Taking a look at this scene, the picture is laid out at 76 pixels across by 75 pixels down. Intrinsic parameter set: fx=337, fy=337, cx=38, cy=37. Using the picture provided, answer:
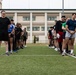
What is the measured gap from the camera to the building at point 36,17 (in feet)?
250

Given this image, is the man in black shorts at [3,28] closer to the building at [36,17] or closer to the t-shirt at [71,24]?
the t-shirt at [71,24]

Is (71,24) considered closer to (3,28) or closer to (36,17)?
(3,28)

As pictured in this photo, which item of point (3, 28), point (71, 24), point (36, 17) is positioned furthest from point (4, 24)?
point (36, 17)

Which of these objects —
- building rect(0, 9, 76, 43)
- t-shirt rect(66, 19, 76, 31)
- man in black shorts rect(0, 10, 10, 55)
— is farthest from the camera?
building rect(0, 9, 76, 43)

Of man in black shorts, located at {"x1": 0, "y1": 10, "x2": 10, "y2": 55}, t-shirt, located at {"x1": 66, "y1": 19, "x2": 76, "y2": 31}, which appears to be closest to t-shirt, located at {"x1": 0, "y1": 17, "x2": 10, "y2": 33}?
man in black shorts, located at {"x1": 0, "y1": 10, "x2": 10, "y2": 55}

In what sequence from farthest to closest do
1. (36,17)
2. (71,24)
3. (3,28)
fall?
(36,17) < (71,24) < (3,28)

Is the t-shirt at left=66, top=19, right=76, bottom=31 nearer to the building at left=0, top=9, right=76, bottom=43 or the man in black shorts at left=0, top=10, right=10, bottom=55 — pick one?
the man in black shorts at left=0, top=10, right=10, bottom=55

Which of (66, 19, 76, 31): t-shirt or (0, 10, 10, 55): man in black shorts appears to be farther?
(66, 19, 76, 31): t-shirt

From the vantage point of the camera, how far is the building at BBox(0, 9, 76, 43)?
7619cm

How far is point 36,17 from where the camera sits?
77.2m

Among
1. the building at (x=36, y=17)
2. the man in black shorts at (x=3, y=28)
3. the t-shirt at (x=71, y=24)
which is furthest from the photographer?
the building at (x=36, y=17)

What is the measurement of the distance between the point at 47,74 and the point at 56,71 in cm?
58

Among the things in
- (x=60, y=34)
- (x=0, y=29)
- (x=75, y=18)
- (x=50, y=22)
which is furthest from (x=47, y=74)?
(x=50, y=22)

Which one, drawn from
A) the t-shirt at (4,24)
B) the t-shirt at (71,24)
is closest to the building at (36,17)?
the t-shirt at (71,24)
